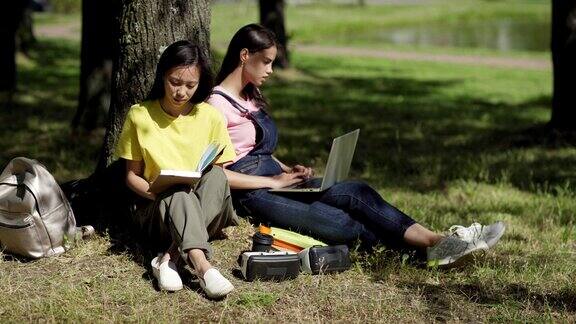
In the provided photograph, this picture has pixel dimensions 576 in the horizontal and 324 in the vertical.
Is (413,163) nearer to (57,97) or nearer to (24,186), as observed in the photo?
(24,186)

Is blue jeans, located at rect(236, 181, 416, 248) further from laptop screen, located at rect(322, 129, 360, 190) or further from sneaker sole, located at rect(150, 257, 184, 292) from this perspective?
sneaker sole, located at rect(150, 257, 184, 292)

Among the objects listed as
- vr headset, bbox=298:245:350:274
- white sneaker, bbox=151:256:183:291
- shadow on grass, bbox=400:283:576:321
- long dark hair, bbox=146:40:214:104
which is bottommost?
shadow on grass, bbox=400:283:576:321

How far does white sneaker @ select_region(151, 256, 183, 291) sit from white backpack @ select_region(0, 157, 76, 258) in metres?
0.69

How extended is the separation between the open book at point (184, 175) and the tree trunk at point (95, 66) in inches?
173

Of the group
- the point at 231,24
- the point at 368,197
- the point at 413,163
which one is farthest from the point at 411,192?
the point at 231,24

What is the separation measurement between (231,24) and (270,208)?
82.6 feet

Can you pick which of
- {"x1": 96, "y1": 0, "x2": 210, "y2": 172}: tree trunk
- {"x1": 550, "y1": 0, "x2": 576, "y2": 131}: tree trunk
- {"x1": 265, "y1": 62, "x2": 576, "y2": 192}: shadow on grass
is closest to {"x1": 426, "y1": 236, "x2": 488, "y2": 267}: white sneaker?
{"x1": 96, "y1": 0, "x2": 210, "y2": 172}: tree trunk

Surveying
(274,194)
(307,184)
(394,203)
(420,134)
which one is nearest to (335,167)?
(307,184)

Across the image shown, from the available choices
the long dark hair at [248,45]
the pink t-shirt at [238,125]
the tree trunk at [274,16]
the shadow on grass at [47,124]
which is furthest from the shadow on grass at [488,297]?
the tree trunk at [274,16]

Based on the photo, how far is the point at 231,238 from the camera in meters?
5.11

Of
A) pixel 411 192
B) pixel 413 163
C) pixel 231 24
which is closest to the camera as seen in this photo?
pixel 411 192

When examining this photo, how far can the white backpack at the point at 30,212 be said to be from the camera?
4.65 meters

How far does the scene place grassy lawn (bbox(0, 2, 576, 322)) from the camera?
414cm

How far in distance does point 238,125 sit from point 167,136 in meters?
0.61
